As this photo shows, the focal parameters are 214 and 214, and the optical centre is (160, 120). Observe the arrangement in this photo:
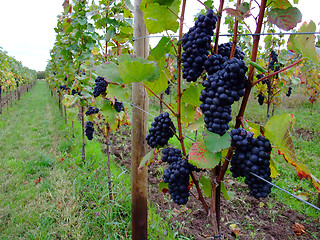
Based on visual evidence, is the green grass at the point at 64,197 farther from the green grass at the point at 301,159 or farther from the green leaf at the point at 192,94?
the green grass at the point at 301,159

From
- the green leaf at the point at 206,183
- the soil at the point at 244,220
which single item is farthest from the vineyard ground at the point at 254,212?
the green leaf at the point at 206,183

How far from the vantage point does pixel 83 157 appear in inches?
172

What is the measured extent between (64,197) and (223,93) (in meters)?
3.23

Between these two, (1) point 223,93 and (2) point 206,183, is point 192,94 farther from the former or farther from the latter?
(2) point 206,183

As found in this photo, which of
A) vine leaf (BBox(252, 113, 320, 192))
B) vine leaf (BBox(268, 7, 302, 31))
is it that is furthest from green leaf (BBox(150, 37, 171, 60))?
vine leaf (BBox(252, 113, 320, 192))

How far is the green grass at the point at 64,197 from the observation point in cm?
259

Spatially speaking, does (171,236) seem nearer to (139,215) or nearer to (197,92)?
(139,215)

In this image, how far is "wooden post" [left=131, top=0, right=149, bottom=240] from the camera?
5.55 feet

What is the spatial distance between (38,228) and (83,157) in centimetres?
179

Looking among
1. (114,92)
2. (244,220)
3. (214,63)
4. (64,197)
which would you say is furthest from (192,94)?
(64,197)

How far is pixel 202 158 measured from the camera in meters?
0.81

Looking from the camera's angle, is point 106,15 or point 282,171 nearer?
point 106,15

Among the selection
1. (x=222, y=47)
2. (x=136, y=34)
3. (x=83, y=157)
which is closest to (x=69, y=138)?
(x=83, y=157)

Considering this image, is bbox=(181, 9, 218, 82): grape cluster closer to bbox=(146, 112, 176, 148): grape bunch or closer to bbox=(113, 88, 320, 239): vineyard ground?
bbox=(146, 112, 176, 148): grape bunch
